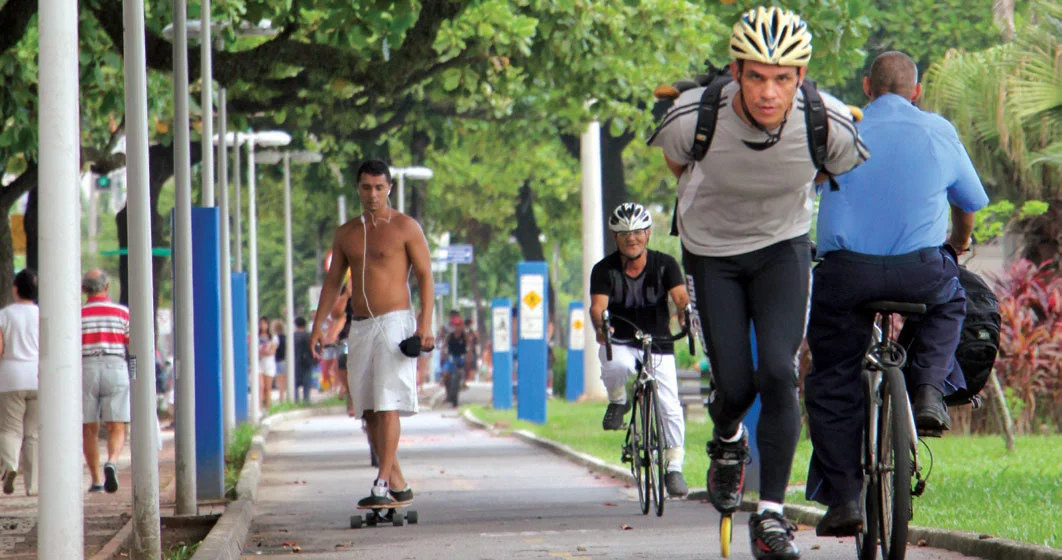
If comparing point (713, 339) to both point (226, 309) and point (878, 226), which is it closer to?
point (878, 226)

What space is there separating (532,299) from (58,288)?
20.6m

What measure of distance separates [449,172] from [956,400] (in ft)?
113

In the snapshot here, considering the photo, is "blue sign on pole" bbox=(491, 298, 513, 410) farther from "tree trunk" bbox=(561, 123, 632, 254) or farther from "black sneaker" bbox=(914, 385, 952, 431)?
"black sneaker" bbox=(914, 385, 952, 431)

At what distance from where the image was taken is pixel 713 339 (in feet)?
21.3

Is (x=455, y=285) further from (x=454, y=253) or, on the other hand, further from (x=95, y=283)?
(x=95, y=283)

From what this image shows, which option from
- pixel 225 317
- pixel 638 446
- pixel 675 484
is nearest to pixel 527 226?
pixel 225 317

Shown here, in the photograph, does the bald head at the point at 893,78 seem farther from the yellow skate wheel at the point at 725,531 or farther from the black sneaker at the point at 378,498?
the black sneaker at the point at 378,498

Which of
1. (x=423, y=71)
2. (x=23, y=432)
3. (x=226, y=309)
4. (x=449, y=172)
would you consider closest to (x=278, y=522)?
(x=23, y=432)

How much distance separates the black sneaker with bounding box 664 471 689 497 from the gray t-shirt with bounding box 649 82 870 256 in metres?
4.04

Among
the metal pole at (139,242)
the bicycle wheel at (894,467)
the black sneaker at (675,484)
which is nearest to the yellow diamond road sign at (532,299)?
Answer: the black sneaker at (675,484)

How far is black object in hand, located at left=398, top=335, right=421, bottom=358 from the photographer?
408 inches

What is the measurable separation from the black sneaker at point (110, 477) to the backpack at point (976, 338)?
8.47 m

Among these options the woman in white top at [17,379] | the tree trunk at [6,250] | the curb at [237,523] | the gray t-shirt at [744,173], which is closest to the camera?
the gray t-shirt at [744,173]

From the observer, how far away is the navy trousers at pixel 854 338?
657 cm
